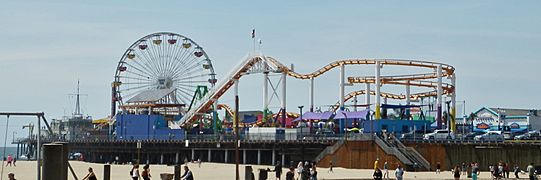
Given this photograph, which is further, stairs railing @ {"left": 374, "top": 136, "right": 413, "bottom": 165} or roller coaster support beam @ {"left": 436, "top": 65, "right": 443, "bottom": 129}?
roller coaster support beam @ {"left": 436, "top": 65, "right": 443, "bottom": 129}

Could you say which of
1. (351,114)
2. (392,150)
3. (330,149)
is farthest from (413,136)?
(351,114)

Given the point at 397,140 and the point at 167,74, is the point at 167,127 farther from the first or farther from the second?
the point at 397,140

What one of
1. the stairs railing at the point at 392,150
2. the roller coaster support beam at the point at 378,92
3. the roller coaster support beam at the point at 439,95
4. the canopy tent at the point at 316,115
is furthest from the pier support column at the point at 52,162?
the canopy tent at the point at 316,115

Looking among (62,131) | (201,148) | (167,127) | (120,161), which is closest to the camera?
(201,148)

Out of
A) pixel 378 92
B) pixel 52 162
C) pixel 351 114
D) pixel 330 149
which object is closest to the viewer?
pixel 52 162

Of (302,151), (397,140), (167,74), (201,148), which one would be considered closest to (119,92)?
(167,74)

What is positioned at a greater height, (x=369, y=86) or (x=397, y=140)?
(x=369, y=86)

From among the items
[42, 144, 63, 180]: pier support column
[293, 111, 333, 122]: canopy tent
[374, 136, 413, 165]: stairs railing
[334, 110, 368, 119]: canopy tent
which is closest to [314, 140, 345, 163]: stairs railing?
[374, 136, 413, 165]: stairs railing

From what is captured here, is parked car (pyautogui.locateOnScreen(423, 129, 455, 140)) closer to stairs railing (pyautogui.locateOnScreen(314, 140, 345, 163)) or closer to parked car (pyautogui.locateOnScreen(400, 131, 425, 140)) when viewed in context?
parked car (pyautogui.locateOnScreen(400, 131, 425, 140))

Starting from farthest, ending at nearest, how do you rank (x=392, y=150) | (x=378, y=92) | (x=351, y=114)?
(x=351, y=114)
(x=378, y=92)
(x=392, y=150)

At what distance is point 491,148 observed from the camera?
2164 inches

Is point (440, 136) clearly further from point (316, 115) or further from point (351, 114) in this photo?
point (316, 115)

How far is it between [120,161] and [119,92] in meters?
19.0

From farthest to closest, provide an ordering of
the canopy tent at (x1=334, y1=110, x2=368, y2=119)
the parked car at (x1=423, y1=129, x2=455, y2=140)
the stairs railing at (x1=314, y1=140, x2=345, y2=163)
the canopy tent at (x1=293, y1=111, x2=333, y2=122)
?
the canopy tent at (x1=293, y1=111, x2=333, y2=122) < the canopy tent at (x1=334, y1=110, x2=368, y2=119) < the parked car at (x1=423, y1=129, x2=455, y2=140) < the stairs railing at (x1=314, y1=140, x2=345, y2=163)
